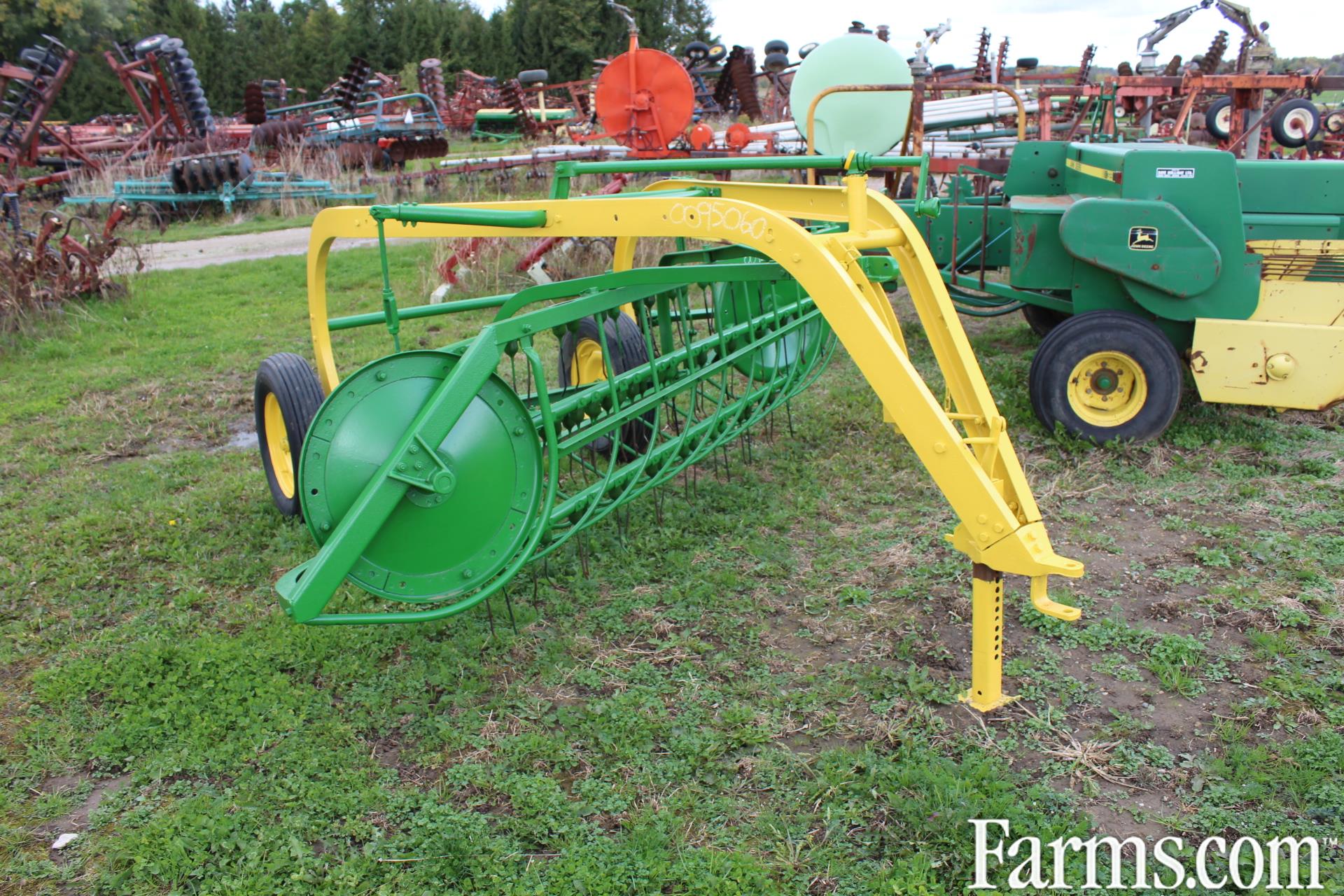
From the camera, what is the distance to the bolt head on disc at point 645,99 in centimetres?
795

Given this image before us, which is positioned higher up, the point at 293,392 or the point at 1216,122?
the point at 1216,122

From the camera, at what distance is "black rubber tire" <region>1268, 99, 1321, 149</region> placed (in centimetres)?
870

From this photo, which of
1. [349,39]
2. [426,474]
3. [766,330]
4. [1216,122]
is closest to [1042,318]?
[766,330]

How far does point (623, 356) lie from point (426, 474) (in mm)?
1823

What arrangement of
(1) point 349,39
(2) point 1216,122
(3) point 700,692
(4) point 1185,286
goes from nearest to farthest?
(3) point 700,692
(4) point 1185,286
(2) point 1216,122
(1) point 349,39

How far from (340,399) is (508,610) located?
1031mm

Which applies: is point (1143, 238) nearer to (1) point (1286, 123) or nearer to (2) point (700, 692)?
(2) point (700, 692)

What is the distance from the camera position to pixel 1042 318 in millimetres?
6395

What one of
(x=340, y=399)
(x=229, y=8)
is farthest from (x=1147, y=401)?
(x=229, y=8)

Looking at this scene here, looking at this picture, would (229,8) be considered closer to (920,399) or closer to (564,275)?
(564,275)

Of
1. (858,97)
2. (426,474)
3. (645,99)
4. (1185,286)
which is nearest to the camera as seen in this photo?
(426,474)

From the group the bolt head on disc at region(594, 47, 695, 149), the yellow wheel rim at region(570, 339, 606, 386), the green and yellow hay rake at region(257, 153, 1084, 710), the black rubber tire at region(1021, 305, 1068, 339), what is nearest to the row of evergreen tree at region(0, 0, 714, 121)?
the bolt head on disc at region(594, 47, 695, 149)

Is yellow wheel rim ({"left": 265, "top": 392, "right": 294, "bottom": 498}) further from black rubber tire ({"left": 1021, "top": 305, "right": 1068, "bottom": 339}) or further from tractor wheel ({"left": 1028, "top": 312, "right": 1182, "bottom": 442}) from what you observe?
black rubber tire ({"left": 1021, "top": 305, "right": 1068, "bottom": 339})

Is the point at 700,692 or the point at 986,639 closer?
the point at 986,639
